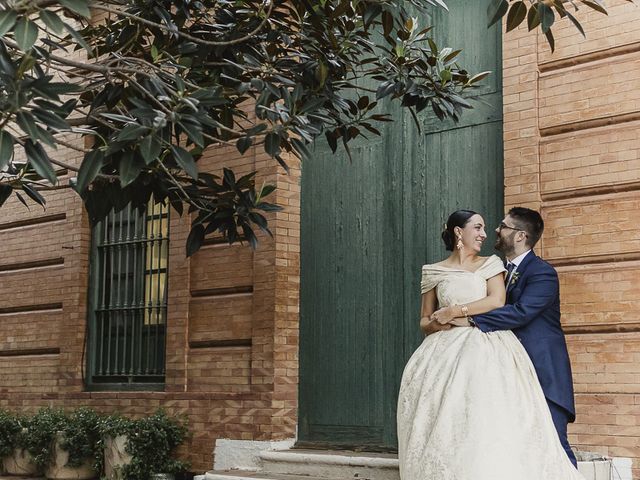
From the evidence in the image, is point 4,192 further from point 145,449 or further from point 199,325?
point 145,449

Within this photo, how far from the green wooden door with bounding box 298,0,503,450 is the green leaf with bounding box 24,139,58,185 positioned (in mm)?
4557

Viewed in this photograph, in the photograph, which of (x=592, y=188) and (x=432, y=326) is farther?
(x=592, y=188)

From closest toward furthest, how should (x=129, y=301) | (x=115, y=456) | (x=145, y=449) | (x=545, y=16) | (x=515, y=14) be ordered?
1. (x=545, y=16)
2. (x=515, y=14)
3. (x=145, y=449)
4. (x=115, y=456)
5. (x=129, y=301)

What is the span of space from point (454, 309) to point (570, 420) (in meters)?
1.06

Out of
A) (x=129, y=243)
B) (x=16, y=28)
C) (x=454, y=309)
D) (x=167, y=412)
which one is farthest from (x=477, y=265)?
(x=129, y=243)

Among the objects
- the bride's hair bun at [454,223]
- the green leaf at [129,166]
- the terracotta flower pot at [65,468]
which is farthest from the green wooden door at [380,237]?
the green leaf at [129,166]

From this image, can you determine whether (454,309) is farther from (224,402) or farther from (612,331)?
(224,402)

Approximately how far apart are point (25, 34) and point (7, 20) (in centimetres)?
11

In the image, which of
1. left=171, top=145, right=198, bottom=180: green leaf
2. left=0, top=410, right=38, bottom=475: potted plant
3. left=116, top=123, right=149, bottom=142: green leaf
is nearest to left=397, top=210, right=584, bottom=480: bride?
left=171, top=145, right=198, bottom=180: green leaf

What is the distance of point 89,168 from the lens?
19.7 feet

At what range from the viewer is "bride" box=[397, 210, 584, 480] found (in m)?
6.55

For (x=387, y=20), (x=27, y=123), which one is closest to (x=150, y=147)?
(x=27, y=123)

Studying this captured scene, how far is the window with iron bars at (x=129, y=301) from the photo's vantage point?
1142 cm

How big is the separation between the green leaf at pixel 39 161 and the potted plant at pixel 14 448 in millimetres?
6874
